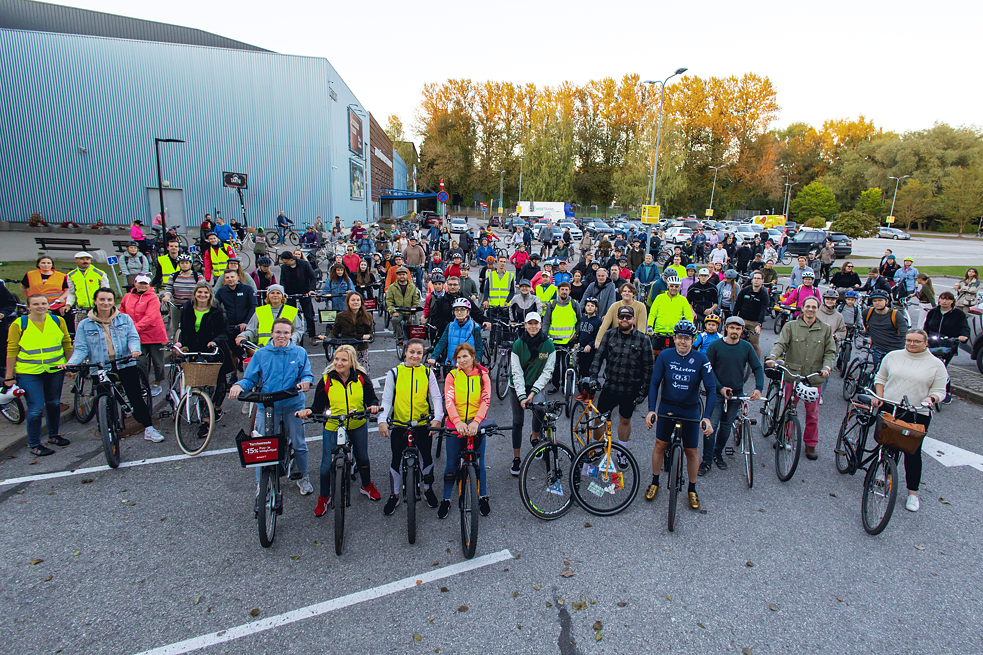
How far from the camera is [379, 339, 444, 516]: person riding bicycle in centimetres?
501

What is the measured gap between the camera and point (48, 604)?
3980 millimetres

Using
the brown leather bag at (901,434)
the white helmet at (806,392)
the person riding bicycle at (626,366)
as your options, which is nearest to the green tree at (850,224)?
the white helmet at (806,392)

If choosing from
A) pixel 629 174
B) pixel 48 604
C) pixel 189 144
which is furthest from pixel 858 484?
pixel 629 174

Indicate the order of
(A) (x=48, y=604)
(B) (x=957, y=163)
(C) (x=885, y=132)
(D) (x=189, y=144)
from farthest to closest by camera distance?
(C) (x=885, y=132) < (B) (x=957, y=163) < (D) (x=189, y=144) < (A) (x=48, y=604)

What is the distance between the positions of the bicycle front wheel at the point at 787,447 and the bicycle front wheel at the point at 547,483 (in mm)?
2584

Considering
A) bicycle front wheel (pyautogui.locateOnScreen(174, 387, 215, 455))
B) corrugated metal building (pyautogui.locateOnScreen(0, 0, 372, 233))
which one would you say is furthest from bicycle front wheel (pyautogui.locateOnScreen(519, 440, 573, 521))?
corrugated metal building (pyautogui.locateOnScreen(0, 0, 372, 233))

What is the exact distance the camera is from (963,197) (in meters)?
60.4

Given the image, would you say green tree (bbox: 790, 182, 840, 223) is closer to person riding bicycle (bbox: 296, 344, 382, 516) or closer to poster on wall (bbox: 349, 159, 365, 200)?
poster on wall (bbox: 349, 159, 365, 200)

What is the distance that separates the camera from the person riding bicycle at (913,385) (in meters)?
5.34

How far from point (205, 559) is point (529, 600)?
281cm

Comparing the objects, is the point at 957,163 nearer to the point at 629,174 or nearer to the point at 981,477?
the point at 629,174

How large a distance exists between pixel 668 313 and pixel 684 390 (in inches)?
131

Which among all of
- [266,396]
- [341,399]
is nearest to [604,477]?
[341,399]

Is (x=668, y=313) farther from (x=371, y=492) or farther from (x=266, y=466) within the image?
(x=266, y=466)
